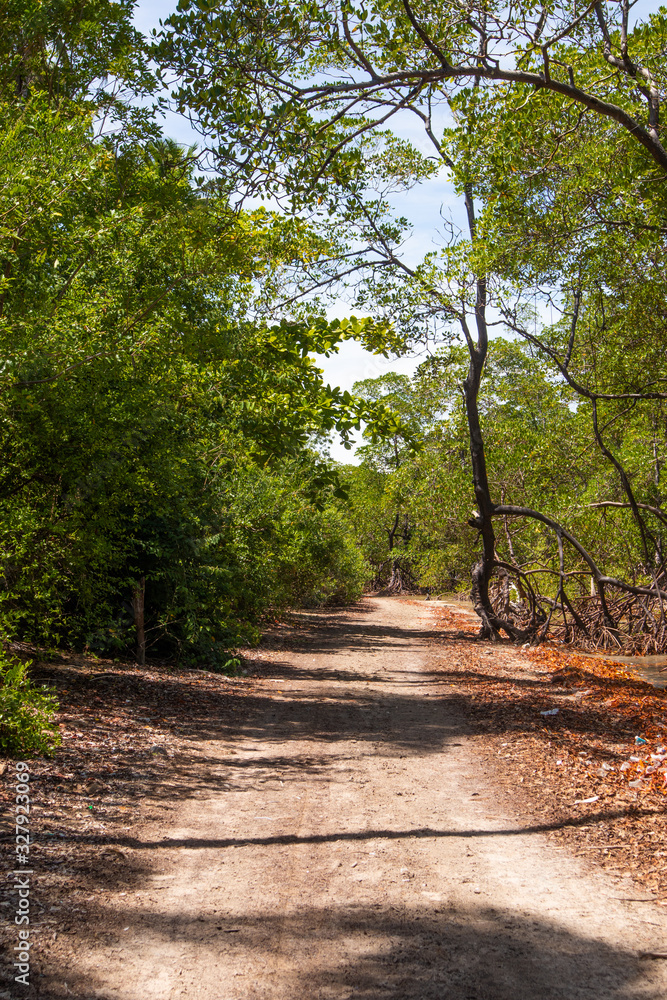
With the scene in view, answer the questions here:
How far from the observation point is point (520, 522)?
79.5 feet

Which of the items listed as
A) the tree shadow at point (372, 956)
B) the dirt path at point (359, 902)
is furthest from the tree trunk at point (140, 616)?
the tree shadow at point (372, 956)

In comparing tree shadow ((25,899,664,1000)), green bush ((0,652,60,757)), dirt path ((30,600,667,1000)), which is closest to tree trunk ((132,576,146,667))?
dirt path ((30,600,667,1000))

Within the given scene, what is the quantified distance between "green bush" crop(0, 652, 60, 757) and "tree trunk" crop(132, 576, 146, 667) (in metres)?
5.37

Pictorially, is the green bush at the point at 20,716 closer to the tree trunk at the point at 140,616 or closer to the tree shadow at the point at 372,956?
the tree shadow at the point at 372,956

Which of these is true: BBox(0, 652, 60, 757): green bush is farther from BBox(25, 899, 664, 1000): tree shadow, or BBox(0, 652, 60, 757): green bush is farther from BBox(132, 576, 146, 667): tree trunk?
BBox(132, 576, 146, 667): tree trunk

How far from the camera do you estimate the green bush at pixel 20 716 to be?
5.59 m

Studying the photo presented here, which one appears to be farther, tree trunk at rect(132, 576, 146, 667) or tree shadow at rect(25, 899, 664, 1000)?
tree trunk at rect(132, 576, 146, 667)

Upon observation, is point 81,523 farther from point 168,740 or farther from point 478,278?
point 478,278

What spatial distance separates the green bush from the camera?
18.4ft

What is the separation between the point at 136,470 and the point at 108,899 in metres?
4.82

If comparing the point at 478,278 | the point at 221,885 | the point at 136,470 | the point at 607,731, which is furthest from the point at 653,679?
the point at 221,885

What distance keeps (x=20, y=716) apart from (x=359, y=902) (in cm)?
289

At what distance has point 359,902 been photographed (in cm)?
432

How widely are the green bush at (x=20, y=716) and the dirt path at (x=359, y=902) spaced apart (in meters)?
1.20
